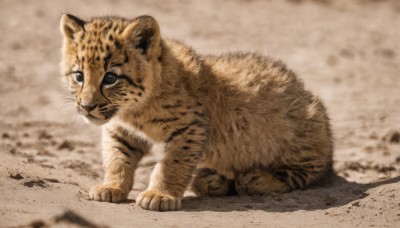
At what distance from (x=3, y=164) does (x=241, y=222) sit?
3083mm

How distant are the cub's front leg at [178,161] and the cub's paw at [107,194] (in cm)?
30

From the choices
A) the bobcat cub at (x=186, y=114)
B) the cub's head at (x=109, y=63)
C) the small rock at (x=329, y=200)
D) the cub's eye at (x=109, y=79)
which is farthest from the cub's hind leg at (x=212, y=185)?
the cub's eye at (x=109, y=79)

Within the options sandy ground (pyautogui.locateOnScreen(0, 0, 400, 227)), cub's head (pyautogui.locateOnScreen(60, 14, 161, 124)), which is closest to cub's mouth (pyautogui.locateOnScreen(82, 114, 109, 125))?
cub's head (pyautogui.locateOnScreen(60, 14, 161, 124))

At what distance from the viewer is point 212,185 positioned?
8.20 metres

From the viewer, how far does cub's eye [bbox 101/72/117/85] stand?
7.28 meters

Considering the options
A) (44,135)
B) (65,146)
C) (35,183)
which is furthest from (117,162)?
(44,135)

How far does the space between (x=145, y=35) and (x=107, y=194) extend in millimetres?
1710

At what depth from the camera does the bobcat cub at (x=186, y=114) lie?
7387mm

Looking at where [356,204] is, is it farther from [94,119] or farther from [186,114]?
[94,119]

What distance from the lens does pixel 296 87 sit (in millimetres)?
8539

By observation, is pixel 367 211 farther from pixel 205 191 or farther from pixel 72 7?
pixel 72 7

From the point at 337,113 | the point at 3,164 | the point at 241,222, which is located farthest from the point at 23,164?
the point at 337,113

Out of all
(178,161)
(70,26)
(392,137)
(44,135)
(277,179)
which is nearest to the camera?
(178,161)

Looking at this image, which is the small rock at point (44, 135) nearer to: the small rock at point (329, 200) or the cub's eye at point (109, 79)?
the cub's eye at point (109, 79)
